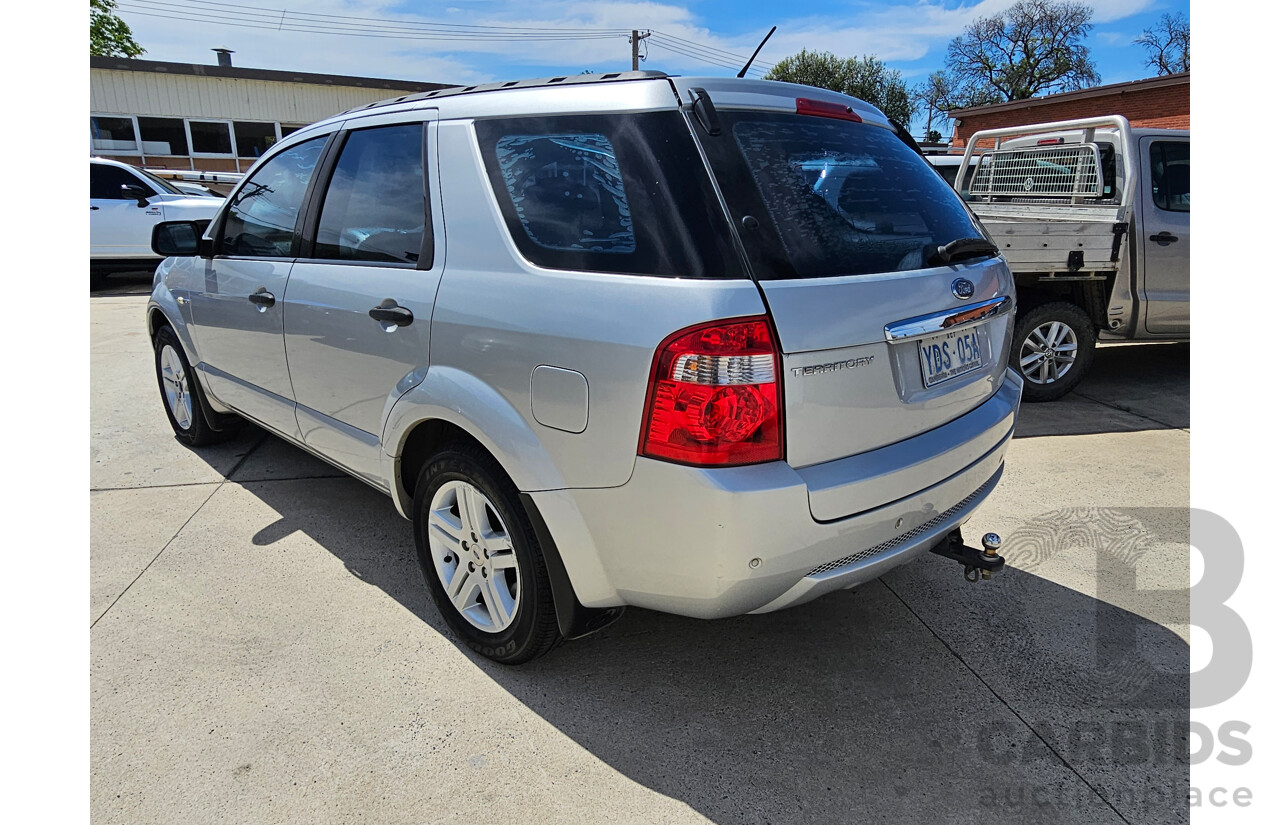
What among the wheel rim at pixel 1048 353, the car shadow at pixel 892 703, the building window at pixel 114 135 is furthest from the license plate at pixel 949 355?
the building window at pixel 114 135

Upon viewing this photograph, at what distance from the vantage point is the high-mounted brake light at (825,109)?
2345 mm

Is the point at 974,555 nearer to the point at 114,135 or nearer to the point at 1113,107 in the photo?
the point at 1113,107

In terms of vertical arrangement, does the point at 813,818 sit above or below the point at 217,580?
below

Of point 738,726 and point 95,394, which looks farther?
point 95,394

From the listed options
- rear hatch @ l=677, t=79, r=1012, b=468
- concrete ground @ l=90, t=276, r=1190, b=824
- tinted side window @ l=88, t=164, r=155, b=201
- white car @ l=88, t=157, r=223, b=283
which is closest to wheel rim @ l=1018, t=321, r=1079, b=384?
concrete ground @ l=90, t=276, r=1190, b=824

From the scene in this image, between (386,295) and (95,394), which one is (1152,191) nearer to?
(386,295)

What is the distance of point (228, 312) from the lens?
370 cm

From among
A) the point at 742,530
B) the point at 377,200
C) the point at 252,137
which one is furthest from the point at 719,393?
the point at 252,137

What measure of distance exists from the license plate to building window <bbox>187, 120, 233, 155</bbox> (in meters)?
27.5

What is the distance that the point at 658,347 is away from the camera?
1903mm

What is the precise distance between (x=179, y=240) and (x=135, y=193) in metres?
10.2

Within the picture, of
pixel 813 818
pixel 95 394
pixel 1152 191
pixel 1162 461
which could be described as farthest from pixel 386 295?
pixel 1152 191

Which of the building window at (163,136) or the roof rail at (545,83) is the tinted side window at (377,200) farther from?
the building window at (163,136)

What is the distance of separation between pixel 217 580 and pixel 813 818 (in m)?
2.56
